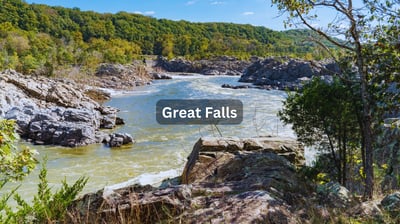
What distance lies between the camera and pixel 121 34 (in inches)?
4872

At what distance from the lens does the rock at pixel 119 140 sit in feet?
53.3

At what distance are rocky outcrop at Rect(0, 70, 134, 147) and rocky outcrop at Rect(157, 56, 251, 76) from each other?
54401 mm

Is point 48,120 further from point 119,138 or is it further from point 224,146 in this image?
point 224,146

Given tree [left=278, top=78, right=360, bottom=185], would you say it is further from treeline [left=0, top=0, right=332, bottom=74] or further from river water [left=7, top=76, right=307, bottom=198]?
treeline [left=0, top=0, right=332, bottom=74]

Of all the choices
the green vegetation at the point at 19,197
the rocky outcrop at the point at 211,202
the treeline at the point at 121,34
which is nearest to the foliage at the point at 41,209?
the green vegetation at the point at 19,197

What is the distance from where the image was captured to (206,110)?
83.5 feet

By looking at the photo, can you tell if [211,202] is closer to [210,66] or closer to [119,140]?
[119,140]

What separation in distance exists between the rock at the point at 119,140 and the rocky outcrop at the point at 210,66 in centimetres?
6200

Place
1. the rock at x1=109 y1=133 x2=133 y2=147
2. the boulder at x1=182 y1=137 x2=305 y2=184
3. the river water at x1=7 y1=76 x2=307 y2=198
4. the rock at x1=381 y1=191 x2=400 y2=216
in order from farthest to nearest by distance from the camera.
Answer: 1. the rock at x1=109 y1=133 x2=133 y2=147
2. the river water at x1=7 y1=76 x2=307 y2=198
3. the boulder at x1=182 y1=137 x2=305 y2=184
4. the rock at x1=381 y1=191 x2=400 y2=216

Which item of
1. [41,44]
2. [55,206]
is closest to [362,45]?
[55,206]

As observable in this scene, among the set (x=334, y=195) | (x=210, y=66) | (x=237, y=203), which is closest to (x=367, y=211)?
(x=334, y=195)

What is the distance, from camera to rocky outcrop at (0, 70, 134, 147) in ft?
54.9

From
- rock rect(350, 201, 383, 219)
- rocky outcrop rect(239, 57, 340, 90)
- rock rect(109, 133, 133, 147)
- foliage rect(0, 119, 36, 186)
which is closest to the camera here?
foliage rect(0, 119, 36, 186)

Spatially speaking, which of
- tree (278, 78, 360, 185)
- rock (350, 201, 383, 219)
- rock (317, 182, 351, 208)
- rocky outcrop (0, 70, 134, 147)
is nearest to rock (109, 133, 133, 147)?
rocky outcrop (0, 70, 134, 147)
